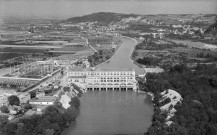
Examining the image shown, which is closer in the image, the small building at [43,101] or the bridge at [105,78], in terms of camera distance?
the small building at [43,101]

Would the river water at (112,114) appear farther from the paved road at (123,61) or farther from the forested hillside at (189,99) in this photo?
the paved road at (123,61)

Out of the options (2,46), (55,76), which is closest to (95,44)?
(2,46)

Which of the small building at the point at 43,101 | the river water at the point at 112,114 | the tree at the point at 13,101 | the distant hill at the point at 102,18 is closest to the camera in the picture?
the river water at the point at 112,114

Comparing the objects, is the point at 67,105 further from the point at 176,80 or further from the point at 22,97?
the point at 176,80

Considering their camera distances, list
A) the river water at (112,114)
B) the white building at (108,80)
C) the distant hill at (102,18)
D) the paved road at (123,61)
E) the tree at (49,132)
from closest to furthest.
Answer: the tree at (49,132), the river water at (112,114), the white building at (108,80), the paved road at (123,61), the distant hill at (102,18)

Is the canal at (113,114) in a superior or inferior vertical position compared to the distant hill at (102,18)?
inferior

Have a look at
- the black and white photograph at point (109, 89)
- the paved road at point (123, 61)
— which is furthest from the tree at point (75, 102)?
the paved road at point (123, 61)

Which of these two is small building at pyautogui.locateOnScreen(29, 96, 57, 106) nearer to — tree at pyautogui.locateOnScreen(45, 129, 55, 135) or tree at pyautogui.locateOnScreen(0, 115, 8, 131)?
tree at pyautogui.locateOnScreen(0, 115, 8, 131)

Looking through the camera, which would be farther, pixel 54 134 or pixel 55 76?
pixel 55 76
